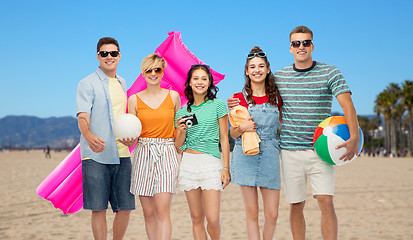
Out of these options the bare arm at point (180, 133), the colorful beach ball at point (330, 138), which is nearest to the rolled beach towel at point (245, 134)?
the bare arm at point (180, 133)

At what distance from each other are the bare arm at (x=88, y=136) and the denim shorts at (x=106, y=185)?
0.23 m

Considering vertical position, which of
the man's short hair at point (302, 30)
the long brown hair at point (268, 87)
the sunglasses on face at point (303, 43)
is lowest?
the long brown hair at point (268, 87)

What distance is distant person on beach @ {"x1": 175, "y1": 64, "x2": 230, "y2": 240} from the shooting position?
4594 mm

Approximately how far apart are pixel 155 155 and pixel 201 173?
1.93ft

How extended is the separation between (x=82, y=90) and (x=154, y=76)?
35.9 inches

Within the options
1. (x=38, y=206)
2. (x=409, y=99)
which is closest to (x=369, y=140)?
(x=409, y=99)

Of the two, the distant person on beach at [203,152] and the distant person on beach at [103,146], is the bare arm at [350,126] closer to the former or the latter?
the distant person on beach at [203,152]

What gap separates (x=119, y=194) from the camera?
16.3 feet

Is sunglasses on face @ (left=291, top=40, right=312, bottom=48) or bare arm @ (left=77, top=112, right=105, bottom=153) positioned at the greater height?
sunglasses on face @ (left=291, top=40, right=312, bottom=48)

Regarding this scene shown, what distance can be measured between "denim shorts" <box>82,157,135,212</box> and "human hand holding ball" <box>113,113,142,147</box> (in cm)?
48

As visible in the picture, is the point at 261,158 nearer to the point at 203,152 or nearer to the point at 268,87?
the point at 203,152

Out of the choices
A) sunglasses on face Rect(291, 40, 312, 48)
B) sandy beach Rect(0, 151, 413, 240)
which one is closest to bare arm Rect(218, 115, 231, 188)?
sunglasses on face Rect(291, 40, 312, 48)

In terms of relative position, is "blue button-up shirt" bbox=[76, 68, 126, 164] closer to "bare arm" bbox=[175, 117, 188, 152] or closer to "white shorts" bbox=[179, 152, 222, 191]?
"bare arm" bbox=[175, 117, 188, 152]

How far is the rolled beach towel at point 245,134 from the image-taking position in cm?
454
